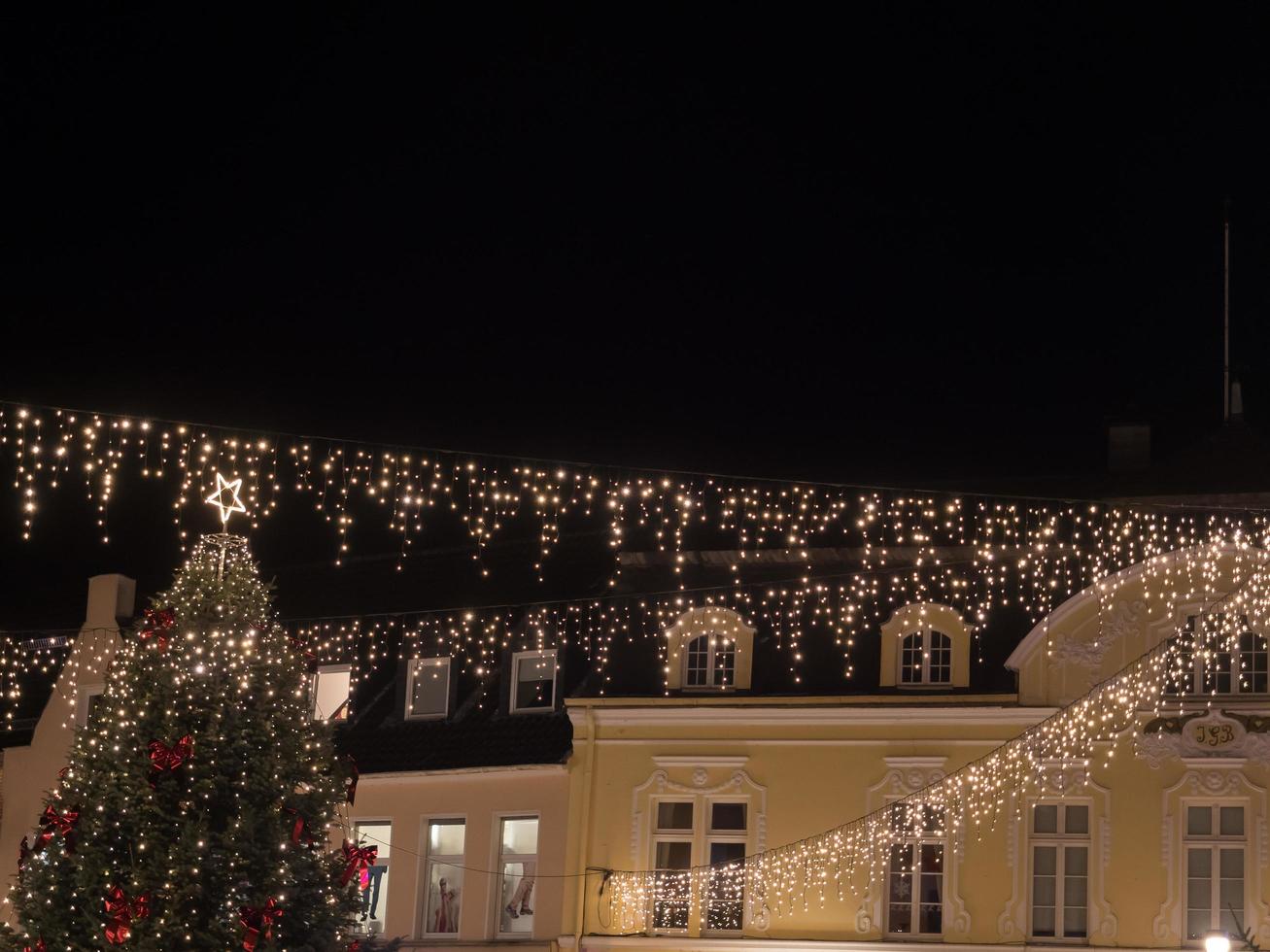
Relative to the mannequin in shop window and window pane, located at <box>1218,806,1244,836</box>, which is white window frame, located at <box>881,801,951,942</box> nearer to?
window pane, located at <box>1218,806,1244,836</box>

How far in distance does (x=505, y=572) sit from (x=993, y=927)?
9.43 m

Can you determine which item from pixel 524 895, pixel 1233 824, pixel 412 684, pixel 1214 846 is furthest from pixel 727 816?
pixel 1233 824

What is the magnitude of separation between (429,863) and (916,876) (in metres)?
6.56

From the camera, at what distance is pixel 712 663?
27.6 meters

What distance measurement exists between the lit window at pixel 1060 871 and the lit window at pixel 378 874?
8.58m

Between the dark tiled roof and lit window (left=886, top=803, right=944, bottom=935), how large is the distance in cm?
439

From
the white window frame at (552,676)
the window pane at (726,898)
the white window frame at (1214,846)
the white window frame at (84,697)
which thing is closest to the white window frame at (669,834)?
the window pane at (726,898)

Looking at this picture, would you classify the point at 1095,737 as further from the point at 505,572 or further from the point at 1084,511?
the point at 505,572

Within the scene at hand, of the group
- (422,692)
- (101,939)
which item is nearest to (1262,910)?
(422,692)

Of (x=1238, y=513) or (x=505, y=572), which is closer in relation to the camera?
(x=1238, y=513)

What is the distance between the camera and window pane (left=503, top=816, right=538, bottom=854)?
27825mm

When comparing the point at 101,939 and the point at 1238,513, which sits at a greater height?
the point at 1238,513

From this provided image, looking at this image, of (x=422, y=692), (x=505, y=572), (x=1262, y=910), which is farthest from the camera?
(x=505, y=572)

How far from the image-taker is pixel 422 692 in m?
29.6
